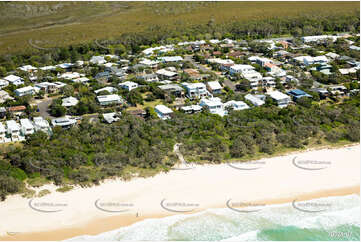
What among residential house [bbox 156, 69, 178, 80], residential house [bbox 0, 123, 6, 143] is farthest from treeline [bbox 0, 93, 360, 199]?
residential house [bbox 156, 69, 178, 80]

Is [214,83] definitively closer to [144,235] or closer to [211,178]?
[211,178]

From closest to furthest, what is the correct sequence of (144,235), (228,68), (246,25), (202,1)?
(144,235) < (228,68) < (246,25) < (202,1)

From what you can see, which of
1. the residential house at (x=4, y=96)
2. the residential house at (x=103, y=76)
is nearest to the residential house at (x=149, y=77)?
the residential house at (x=103, y=76)

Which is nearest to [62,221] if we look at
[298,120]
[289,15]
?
[298,120]

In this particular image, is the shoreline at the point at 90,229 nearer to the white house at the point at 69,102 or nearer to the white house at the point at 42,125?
the white house at the point at 42,125

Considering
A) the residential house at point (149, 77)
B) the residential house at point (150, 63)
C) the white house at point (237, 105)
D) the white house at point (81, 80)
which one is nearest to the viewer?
the white house at point (237, 105)

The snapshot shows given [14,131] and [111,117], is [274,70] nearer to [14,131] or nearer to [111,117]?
[111,117]
